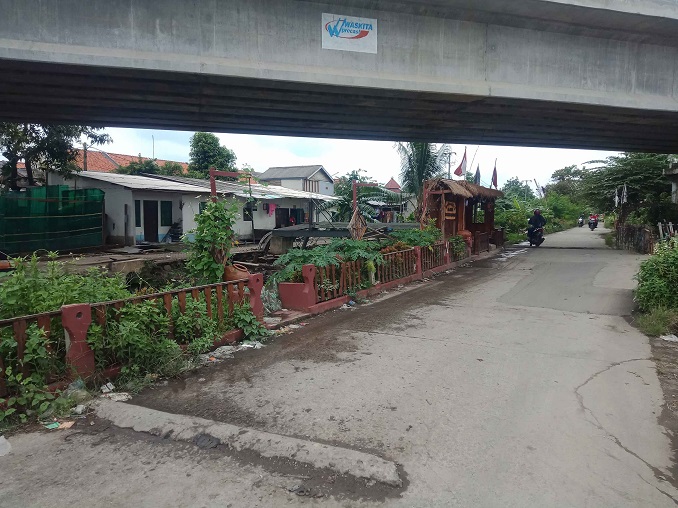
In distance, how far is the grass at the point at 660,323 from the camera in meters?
7.57

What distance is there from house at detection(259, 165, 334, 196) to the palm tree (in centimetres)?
2793

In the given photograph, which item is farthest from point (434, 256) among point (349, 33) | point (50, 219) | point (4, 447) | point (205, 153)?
point (205, 153)

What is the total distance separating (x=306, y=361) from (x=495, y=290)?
7.25m

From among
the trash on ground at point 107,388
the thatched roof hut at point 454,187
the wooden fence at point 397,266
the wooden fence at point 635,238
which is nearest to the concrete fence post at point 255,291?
the trash on ground at point 107,388

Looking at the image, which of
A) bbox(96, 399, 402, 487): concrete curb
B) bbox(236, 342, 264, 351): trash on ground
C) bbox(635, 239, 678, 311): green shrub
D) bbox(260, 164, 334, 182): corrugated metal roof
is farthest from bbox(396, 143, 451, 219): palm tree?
bbox(260, 164, 334, 182): corrugated metal roof

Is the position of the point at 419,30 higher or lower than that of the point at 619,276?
higher

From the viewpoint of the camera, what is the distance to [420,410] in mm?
4570

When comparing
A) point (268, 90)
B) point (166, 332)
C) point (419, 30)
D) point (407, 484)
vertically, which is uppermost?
point (419, 30)

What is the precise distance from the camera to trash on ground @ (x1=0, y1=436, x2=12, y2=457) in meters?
3.74

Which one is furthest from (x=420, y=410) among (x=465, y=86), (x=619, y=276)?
(x=619, y=276)

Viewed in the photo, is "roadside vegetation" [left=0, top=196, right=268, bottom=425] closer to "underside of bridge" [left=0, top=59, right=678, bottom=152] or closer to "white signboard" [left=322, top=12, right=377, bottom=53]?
"underside of bridge" [left=0, top=59, right=678, bottom=152]

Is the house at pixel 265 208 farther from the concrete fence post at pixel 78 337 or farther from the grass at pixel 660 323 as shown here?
the concrete fence post at pixel 78 337

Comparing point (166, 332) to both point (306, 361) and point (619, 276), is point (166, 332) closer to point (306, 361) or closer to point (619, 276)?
point (306, 361)

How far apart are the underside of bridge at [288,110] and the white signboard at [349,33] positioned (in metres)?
0.95
